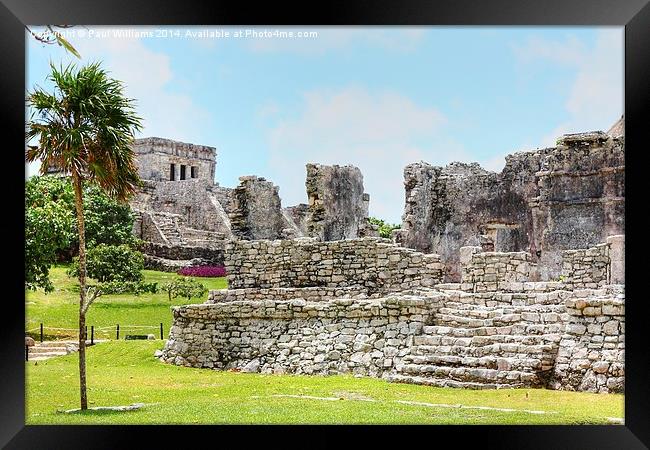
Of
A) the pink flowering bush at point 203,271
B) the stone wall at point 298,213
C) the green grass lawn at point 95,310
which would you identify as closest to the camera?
the green grass lawn at point 95,310

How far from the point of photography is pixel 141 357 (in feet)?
53.0

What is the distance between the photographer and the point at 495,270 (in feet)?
55.3

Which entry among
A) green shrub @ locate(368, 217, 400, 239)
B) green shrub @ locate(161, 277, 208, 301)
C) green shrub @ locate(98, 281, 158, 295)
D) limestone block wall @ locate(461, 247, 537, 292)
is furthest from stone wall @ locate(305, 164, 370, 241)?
green shrub @ locate(368, 217, 400, 239)

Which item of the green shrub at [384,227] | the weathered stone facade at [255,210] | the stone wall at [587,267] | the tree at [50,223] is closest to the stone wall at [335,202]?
the weathered stone facade at [255,210]

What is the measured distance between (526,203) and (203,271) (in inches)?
356

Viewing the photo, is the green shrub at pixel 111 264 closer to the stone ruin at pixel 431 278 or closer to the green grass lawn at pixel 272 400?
the stone ruin at pixel 431 278

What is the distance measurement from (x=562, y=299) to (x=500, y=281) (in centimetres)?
214

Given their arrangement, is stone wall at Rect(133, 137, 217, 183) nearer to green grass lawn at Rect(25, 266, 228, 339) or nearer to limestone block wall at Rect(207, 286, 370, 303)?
green grass lawn at Rect(25, 266, 228, 339)

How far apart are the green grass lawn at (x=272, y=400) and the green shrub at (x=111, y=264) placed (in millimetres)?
3842

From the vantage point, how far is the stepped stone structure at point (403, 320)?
41.2 feet
